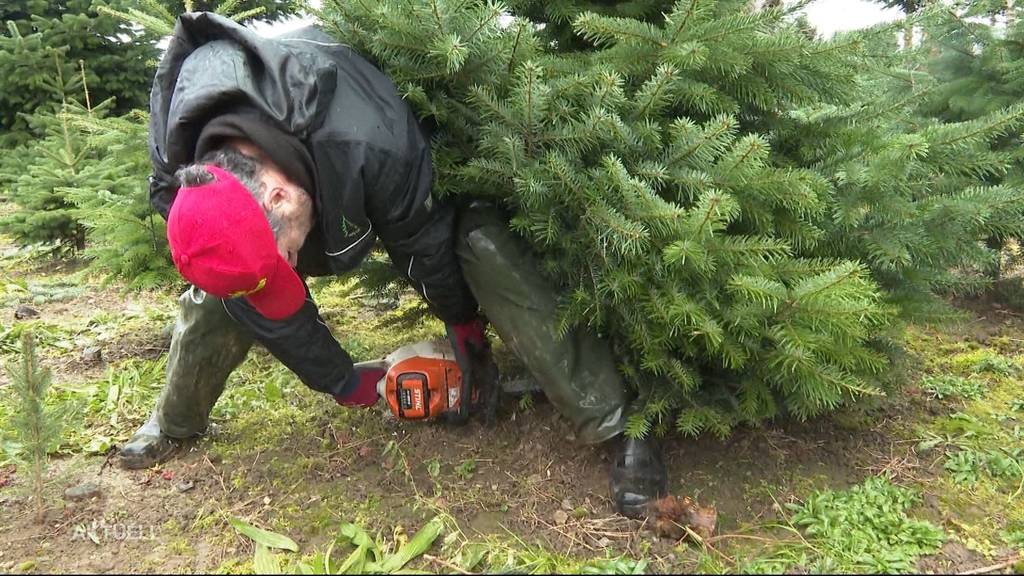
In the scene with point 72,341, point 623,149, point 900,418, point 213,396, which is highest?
point 623,149

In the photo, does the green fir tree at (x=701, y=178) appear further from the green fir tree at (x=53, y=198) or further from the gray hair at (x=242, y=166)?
the green fir tree at (x=53, y=198)

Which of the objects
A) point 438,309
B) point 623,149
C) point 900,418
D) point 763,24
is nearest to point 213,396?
point 438,309

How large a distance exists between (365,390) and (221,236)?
129cm

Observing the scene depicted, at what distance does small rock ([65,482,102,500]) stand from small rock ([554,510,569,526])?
1640 mm

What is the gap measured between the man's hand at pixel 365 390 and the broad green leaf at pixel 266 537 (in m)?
0.69

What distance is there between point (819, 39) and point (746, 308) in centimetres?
94

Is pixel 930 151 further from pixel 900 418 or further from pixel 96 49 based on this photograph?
pixel 96 49

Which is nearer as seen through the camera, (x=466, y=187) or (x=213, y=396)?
(x=466, y=187)

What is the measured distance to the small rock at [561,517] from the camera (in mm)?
2117

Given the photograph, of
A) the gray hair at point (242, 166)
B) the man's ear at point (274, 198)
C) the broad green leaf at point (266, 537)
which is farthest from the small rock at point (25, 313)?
the man's ear at point (274, 198)

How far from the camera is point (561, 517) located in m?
2.14

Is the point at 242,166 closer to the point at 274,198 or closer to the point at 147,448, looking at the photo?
the point at 274,198

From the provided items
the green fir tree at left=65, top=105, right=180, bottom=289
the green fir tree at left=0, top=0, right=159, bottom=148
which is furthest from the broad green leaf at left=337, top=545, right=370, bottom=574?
the green fir tree at left=0, top=0, right=159, bottom=148

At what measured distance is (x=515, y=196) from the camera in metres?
2.10
